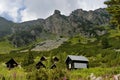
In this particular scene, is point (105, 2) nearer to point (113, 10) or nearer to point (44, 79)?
point (113, 10)

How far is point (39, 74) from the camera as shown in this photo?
16812mm

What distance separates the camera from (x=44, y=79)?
659 inches

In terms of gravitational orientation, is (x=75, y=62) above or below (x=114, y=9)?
below

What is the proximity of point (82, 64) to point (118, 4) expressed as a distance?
59.4 metres

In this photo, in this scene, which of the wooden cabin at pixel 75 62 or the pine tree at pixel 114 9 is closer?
the pine tree at pixel 114 9

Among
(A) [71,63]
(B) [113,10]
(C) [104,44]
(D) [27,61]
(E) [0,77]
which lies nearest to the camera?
(E) [0,77]

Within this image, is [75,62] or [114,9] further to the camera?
[75,62]

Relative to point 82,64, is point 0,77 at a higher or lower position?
higher

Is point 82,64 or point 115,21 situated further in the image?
point 82,64

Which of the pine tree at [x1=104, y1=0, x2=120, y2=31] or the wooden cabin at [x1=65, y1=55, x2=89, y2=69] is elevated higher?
the pine tree at [x1=104, y1=0, x2=120, y2=31]

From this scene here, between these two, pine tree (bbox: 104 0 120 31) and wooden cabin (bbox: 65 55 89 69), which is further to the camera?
wooden cabin (bbox: 65 55 89 69)

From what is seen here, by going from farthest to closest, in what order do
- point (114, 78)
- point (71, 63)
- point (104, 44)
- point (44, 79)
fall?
1. point (104, 44)
2. point (71, 63)
3. point (44, 79)
4. point (114, 78)

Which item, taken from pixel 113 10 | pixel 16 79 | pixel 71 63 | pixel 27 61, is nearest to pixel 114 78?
pixel 16 79

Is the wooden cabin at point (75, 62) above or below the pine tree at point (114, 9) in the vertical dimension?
below
